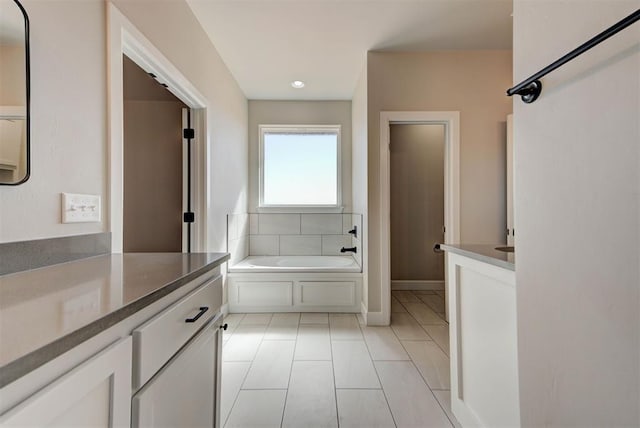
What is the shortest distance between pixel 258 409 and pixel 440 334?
173 cm

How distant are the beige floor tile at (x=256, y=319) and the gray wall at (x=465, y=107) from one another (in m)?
1.08

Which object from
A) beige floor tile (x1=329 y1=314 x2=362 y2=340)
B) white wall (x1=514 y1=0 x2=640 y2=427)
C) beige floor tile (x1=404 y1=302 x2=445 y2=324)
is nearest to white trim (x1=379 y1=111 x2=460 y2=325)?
beige floor tile (x1=329 y1=314 x2=362 y2=340)

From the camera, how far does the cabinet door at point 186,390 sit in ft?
2.24

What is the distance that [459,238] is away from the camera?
2.87 meters

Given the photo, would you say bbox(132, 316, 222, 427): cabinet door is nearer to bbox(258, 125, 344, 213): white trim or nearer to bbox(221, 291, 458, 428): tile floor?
bbox(221, 291, 458, 428): tile floor

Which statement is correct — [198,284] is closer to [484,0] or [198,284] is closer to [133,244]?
[133,244]

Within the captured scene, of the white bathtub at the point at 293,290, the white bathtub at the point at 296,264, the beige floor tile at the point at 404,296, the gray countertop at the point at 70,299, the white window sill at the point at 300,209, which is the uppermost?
the white window sill at the point at 300,209

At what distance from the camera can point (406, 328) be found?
276cm

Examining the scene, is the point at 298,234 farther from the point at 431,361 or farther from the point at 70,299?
the point at 70,299

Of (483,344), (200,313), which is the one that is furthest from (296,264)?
(200,313)

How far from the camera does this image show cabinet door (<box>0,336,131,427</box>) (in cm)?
40

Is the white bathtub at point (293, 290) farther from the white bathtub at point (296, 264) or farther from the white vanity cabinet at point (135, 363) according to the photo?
the white vanity cabinet at point (135, 363)

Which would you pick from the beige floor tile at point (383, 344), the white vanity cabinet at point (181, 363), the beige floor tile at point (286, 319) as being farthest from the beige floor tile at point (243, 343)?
the white vanity cabinet at point (181, 363)

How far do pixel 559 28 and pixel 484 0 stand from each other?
1.89 m
